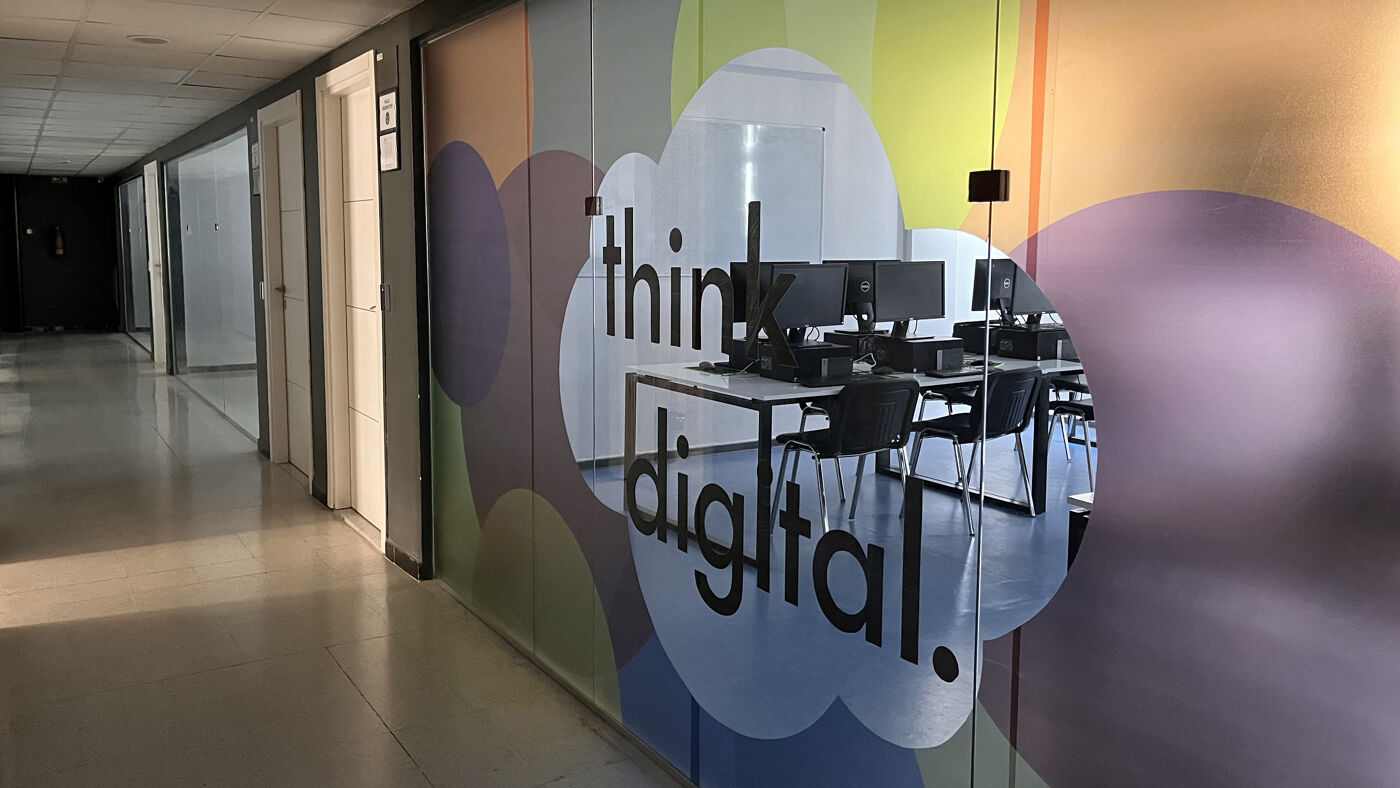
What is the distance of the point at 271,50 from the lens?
6.09 metres

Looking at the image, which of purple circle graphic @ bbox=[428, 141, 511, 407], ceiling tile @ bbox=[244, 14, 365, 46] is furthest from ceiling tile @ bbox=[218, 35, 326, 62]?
purple circle graphic @ bbox=[428, 141, 511, 407]

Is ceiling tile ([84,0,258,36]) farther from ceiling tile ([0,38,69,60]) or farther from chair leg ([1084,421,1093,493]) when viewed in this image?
chair leg ([1084,421,1093,493])

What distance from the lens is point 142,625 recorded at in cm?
488

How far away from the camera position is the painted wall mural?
1707 mm

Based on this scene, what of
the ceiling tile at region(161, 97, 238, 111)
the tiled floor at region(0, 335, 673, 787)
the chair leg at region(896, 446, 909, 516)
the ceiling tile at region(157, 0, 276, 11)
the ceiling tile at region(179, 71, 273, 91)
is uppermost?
the ceiling tile at region(161, 97, 238, 111)

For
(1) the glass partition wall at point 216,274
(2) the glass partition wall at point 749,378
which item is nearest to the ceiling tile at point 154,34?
(2) the glass partition wall at point 749,378

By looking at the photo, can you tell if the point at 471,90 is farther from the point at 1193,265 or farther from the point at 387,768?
the point at 1193,265

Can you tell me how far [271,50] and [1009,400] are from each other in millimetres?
5316

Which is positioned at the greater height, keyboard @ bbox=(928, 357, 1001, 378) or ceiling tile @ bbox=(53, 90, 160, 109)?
ceiling tile @ bbox=(53, 90, 160, 109)

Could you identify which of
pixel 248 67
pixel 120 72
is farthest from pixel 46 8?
pixel 120 72

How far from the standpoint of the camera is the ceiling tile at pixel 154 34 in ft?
17.9

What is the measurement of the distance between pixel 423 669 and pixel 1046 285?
322 cm

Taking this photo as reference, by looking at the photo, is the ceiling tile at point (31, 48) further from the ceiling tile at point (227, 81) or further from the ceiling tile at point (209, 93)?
the ceiling tile at point (209, 93)

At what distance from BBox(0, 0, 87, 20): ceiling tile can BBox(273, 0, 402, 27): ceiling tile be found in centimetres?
91
